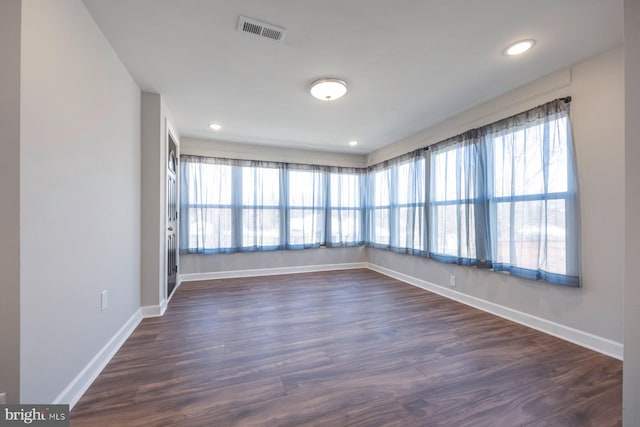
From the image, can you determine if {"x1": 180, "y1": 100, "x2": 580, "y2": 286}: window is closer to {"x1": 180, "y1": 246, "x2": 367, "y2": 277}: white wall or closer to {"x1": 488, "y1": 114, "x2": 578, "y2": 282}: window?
{"x1": 488, "y1": 114, "x2": 578, "y2": 282}: window

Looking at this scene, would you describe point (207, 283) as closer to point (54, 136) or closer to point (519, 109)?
point (54, 136)

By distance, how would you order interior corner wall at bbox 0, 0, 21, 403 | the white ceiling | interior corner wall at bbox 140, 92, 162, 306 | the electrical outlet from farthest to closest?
interior corner wall at bbox 140, 92, 162, 306, the electrical outlet, the white ceiling, interior corner wall at bbox 0, 0, 21, 403

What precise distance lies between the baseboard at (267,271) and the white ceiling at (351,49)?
2.72 m

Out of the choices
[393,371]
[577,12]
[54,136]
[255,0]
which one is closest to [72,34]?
[54,136]

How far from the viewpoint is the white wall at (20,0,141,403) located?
1181 millimetres

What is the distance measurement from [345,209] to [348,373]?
374cm

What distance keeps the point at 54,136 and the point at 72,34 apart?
27.3 inches

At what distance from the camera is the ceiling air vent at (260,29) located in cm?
173

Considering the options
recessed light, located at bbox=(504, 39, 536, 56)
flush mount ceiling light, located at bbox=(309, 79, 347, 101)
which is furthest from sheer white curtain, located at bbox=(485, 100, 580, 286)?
flush mount ceiling light, located at bbox=(309, 79, 347, 101)

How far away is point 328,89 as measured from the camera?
8.41ft

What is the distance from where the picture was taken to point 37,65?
1222 millimetres

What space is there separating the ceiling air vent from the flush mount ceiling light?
667 millimetres

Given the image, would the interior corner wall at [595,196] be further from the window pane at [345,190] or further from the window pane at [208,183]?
the window pane at [208,183]

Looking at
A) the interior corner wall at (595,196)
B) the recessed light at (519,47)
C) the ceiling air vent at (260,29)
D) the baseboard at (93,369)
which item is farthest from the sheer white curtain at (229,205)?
the interior corner wall at (595,196)
